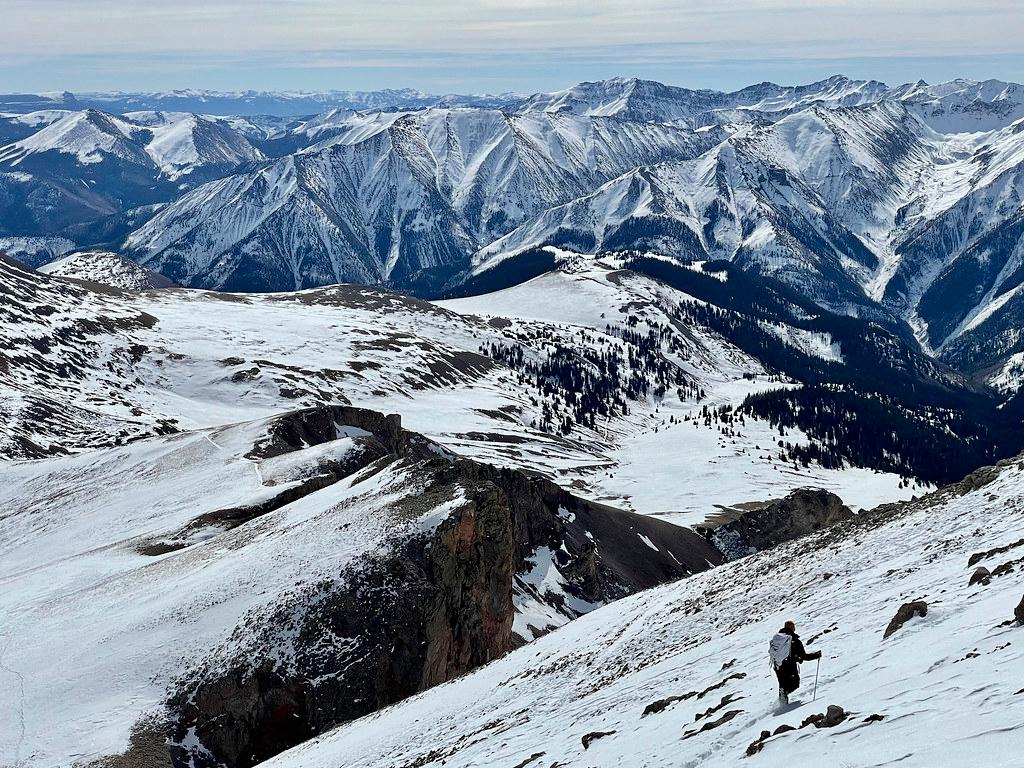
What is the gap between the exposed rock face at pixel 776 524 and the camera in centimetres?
14812

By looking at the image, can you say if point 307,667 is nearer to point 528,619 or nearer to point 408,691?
point 408,691

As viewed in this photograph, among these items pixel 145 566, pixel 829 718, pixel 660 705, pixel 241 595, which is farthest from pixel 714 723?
pixel 145 566

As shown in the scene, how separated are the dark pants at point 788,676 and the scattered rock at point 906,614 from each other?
468cm

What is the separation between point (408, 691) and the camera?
184 ft

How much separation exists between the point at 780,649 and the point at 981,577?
369 inches

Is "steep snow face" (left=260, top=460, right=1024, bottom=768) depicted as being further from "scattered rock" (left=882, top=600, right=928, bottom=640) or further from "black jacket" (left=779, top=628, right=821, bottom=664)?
"black jacket" (left=779, top=628, right=821, bottom=664)

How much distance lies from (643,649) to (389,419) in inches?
3325

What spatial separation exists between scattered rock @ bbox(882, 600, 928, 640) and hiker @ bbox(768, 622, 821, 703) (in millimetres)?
4667

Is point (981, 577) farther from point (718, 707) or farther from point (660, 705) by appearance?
point (660, 705)

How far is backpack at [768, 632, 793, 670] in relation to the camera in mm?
23734

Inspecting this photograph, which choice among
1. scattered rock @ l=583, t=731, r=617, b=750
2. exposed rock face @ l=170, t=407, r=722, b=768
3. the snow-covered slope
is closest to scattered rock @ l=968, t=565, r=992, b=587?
scattered rock @ l=583, t=731, r=617, b=750

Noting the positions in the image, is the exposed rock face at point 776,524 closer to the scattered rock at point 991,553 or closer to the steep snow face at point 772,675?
the steep snow face at point 772,675

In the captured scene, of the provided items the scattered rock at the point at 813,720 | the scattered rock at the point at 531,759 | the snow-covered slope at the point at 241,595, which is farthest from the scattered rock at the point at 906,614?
the snow-covered slope at the point at 241,595

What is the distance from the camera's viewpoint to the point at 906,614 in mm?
27531
